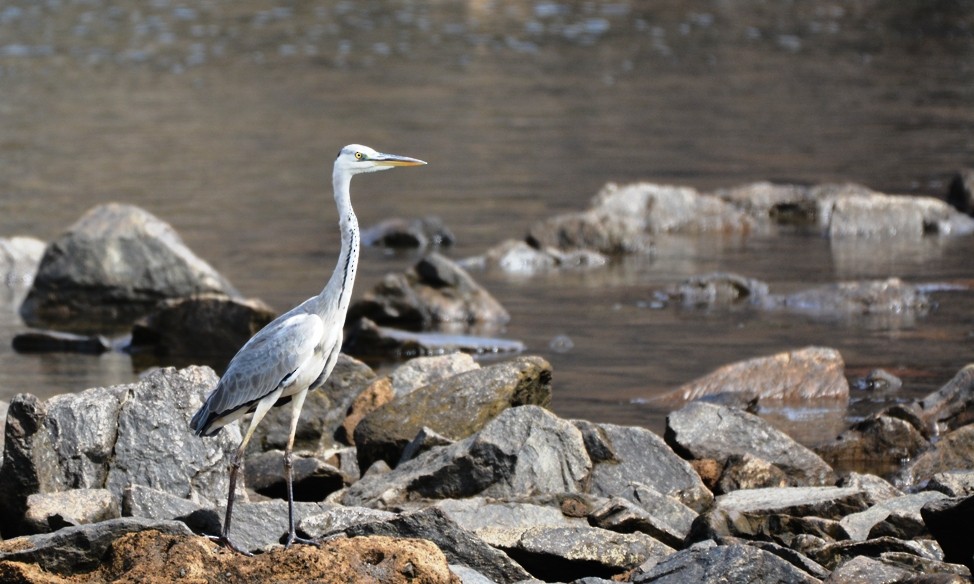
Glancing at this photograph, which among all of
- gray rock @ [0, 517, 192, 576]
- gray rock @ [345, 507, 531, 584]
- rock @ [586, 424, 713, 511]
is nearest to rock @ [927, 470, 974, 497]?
rock @ [586, 424, 713, 511]

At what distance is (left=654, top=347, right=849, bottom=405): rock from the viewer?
1329 centimetres

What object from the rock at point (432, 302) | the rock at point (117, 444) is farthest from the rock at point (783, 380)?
the rock at point (117, 444)

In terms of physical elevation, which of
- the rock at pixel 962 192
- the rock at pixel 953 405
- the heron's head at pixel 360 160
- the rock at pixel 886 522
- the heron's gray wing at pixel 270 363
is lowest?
the rock at pixel 962 192

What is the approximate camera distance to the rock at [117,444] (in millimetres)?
9000

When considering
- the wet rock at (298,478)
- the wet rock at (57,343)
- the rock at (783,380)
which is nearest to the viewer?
the wet rock at (298,478)

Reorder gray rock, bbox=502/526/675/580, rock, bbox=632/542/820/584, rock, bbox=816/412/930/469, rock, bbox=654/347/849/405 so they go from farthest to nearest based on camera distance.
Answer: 1. rock, bbox=654/347/849/405
2. rock, bbox=816/412/930/469
3. gray rock, bbox=502/526/675/580
4. rock, bbox=632/542/820/584

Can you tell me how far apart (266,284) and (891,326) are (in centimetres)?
712

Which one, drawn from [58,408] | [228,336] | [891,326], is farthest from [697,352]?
[58,408]

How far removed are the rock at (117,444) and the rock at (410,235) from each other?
1182cm

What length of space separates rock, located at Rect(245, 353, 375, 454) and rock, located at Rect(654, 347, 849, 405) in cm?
260

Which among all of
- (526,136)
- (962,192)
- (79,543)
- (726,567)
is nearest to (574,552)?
(726,567)

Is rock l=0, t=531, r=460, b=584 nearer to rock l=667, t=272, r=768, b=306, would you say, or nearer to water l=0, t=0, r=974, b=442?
water l=0, t=0, r=974, b=442

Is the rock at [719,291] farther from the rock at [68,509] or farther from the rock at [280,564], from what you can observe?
the rock at [280,564]

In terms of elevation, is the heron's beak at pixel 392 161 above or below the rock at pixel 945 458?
above
